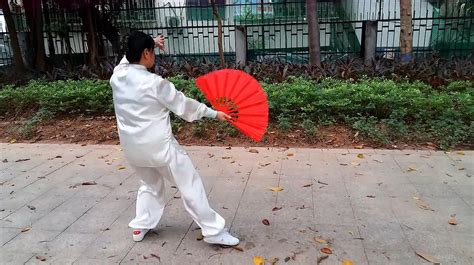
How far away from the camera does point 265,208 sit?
3.53 meters

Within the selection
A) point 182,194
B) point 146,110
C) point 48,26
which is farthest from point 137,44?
point 48,26

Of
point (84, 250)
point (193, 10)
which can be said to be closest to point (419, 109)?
point (84, 250)

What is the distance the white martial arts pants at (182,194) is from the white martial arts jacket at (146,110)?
0.11m

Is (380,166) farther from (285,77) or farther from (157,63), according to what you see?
(157,63)

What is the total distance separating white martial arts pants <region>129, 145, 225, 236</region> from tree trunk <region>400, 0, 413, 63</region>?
19.9ft

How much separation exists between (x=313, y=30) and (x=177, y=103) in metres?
5.67

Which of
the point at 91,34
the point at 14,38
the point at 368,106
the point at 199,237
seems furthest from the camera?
the point at 91,34

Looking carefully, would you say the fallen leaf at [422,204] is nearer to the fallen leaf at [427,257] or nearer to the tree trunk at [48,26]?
the fallen leaf at [427,257]

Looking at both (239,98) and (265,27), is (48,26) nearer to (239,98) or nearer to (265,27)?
(265,27)

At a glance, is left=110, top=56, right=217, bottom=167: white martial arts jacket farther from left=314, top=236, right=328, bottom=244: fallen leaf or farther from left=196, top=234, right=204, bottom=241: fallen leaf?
left=314, top=236, right=328, bottom=244: fallen leaf

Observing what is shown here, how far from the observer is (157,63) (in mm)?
8727

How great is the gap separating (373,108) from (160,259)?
3.93 meters

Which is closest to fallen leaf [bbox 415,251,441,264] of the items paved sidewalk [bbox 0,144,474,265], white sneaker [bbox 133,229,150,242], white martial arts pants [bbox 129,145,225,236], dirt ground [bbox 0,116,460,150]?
paved sidewalk [bbox 0,144,474,265]

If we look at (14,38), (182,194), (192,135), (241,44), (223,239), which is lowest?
(223,239)
